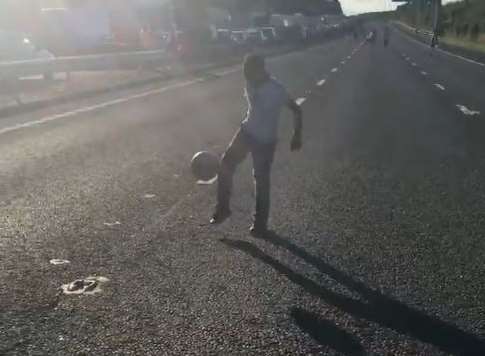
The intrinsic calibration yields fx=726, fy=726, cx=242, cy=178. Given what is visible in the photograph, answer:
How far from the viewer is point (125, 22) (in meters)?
44.1

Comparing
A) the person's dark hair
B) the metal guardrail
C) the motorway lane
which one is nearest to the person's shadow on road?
the person's dark hair

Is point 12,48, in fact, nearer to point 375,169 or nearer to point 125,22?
point 375,169

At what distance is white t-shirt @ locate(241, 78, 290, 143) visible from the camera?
20.9 ft

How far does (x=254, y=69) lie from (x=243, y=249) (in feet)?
5.17

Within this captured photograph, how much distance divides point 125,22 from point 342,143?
34.5 m

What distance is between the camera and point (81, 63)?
911 inches

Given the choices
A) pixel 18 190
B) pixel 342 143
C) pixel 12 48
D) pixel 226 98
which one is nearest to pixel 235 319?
pixel 18 190

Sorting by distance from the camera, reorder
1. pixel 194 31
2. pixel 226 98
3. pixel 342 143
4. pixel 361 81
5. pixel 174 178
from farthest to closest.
Result: pixel 194 31, pixel 361 81, pixel 226 98, pixel 342 143, pixel 174 178

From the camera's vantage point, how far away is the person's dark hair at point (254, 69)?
6286mm

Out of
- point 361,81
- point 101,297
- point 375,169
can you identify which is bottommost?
point 361,81

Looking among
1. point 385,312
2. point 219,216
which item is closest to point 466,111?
point 219,216

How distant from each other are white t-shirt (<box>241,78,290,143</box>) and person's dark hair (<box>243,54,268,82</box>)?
0.30 feet

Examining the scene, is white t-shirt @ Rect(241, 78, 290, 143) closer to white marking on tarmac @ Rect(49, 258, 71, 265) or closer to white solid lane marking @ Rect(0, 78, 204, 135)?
white marking on tarmac @ Rect(49, 258, 71, 265)

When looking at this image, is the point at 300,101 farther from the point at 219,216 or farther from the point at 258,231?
the point at 258,231
